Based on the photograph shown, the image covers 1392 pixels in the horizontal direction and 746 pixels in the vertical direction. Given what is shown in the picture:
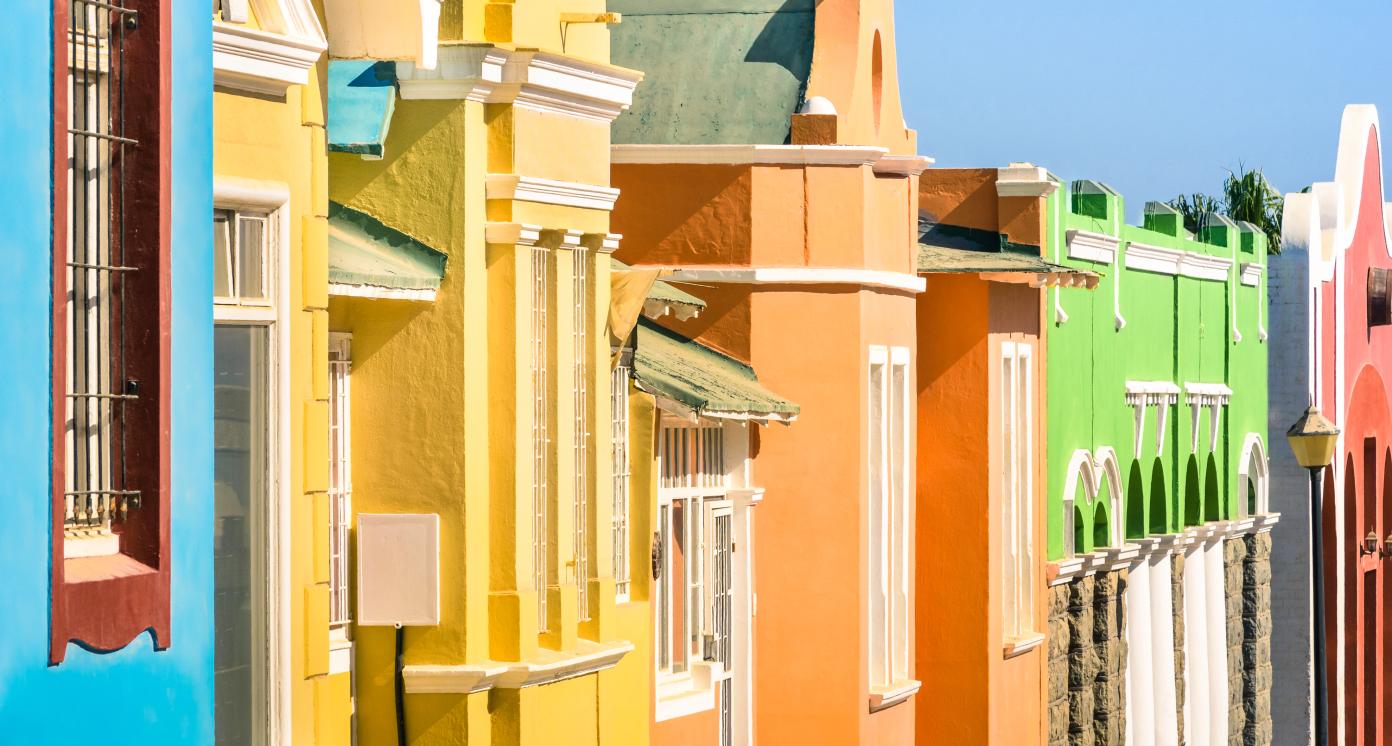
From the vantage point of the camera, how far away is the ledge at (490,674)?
12406mm

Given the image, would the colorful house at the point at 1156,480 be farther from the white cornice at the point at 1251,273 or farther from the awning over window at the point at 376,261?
the awning over window at the point at 376,261

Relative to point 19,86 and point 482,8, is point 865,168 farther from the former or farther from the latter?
point 19,86

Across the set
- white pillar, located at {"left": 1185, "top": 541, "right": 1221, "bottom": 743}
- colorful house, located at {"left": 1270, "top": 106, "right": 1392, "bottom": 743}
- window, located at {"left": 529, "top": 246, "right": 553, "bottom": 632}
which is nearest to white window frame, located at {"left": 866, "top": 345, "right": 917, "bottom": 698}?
window, located at {"left": 529, "top": 246, "right": 553, "bottom": 632}

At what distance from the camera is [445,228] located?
12.5m

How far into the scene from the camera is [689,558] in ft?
55.6

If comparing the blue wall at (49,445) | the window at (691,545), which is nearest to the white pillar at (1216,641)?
the window at (691,545)

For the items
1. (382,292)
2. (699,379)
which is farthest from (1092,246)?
(382,292)

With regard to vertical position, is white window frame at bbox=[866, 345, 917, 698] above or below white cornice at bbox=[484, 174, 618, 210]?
below

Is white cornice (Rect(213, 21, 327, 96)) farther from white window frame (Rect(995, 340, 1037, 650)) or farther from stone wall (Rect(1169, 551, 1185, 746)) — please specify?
stone wall (Rect(1169, 551, 1185, 746))

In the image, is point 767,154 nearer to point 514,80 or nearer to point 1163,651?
point 514,80

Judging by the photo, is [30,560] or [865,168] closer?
[30,560]

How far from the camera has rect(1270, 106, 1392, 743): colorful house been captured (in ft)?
111

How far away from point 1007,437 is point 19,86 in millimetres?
15520

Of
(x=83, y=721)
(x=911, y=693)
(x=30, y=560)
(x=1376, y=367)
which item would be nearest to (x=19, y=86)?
(x=30, y=560)
